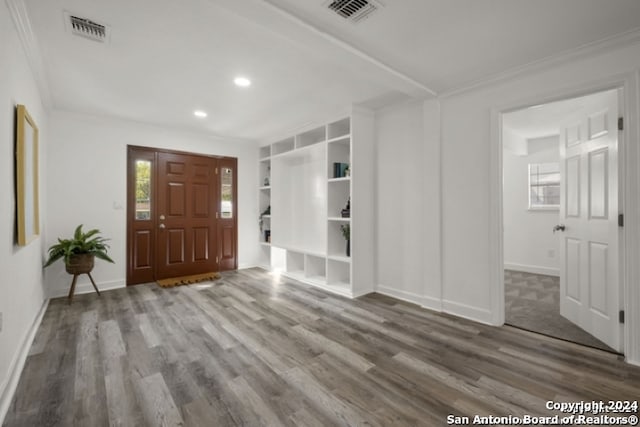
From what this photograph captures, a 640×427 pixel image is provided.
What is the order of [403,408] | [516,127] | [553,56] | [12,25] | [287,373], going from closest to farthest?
[403,408] → [12,25] → [287,373] → [553,56] → [516,127]

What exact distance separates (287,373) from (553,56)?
340cm

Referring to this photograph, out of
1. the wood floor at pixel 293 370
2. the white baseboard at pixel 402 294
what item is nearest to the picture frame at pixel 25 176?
the wood floor at pixel 293 370

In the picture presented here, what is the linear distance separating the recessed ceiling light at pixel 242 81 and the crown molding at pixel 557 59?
220 centimetres

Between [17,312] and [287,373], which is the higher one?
[17,312]

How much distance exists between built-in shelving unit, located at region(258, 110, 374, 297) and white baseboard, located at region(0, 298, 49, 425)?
309 centimetres

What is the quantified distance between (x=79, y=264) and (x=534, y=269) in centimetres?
719

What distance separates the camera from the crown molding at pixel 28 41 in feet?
6.12

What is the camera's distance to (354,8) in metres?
1.89

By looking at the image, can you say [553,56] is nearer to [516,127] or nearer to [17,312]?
[516,127]

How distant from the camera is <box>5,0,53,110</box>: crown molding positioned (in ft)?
6.12

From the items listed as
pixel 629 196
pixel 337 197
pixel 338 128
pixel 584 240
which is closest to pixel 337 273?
pixel 337 197

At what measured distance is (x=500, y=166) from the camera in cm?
288


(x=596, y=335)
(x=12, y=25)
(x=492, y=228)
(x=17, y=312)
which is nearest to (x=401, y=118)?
(x=492, y=228)

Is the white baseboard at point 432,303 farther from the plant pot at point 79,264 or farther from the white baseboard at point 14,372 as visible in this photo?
the plant pot at point 79,264
